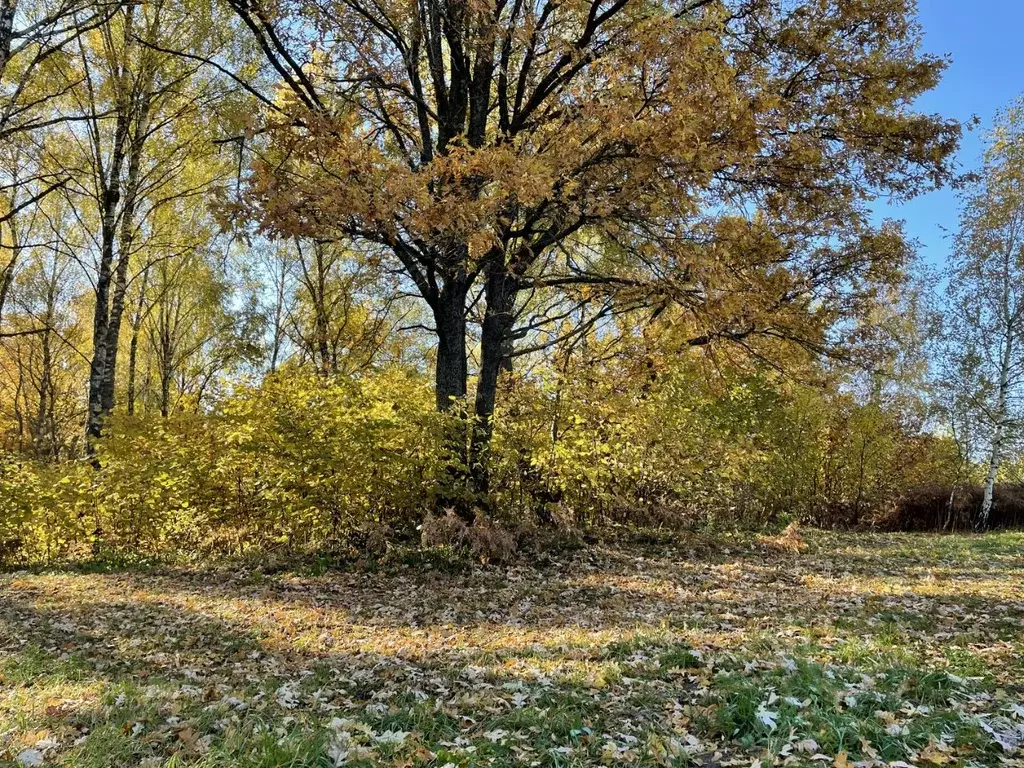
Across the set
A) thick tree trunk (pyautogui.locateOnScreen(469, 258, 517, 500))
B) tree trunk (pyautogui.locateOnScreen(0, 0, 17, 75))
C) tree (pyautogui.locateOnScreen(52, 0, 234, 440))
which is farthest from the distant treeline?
tree trunk (pyautogui.locateOnScreen(0, 0, 17, 75))

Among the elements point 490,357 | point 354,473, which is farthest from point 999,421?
point 354,473

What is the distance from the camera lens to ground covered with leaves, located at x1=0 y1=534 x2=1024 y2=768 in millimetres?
2971

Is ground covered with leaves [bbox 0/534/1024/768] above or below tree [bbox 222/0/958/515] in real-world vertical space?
below

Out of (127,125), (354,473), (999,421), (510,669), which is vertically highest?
(127,125)

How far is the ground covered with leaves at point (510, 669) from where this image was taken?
Answer: 297 centimetres

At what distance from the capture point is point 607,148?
281 inches

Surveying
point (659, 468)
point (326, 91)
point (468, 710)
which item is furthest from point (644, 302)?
point (468, 710)

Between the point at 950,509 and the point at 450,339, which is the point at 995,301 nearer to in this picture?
the point at 950,509

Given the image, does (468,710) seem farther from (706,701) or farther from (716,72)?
(716,72)

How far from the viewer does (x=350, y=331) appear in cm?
2016

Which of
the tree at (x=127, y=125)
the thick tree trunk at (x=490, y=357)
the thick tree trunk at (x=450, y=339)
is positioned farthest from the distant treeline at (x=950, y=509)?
the tree at (x=127, y=125)

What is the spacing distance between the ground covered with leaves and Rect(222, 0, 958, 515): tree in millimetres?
3276

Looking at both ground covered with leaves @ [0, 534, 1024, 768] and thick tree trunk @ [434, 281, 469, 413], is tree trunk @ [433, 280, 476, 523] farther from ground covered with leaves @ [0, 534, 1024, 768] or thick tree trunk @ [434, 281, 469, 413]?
ground covered with leaves @ [0, 534, 1024, 768]

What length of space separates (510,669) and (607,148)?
17.7 feet
